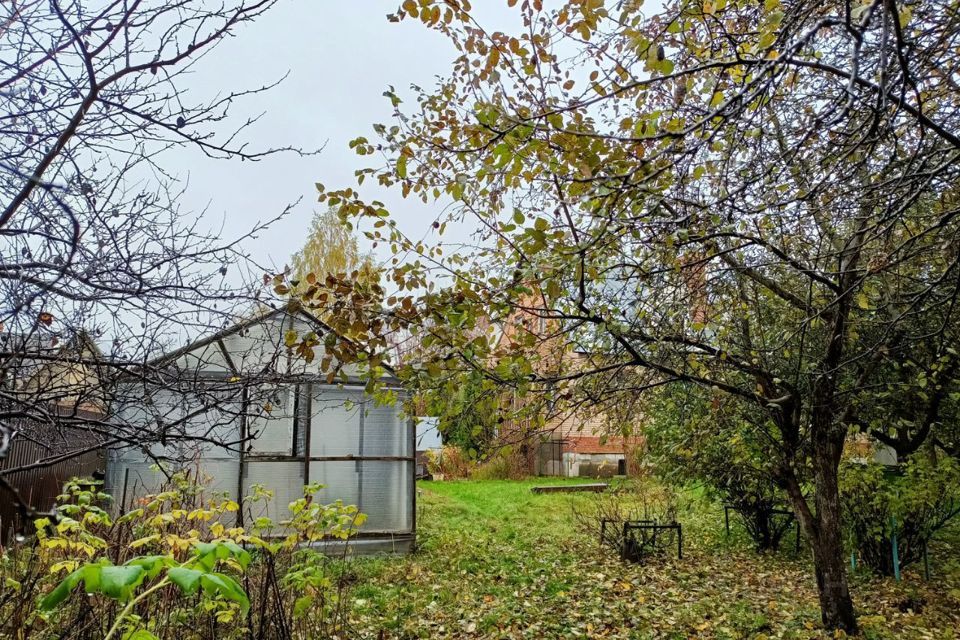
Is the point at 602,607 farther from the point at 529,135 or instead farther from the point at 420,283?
the point at 529,135

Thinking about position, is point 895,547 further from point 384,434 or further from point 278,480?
point 278,480

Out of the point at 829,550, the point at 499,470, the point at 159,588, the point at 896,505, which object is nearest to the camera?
the point at 159,588

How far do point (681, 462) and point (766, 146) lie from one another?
4.65 m

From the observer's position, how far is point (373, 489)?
8.31 metres

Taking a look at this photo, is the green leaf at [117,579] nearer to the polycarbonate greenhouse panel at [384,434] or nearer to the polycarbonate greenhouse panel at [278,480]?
the polycarbonate greenhouse panel at [278,480]

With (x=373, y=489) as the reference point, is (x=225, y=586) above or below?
above

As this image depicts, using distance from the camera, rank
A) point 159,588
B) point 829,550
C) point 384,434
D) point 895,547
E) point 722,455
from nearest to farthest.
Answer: point 159,588 → point 829,550 → point 895,547 → point 722,455 → point 384,434

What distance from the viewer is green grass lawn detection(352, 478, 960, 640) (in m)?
5.22

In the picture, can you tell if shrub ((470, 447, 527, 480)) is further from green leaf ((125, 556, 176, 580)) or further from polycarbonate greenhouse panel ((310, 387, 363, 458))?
green leaf ((125, 556, 176, 580))

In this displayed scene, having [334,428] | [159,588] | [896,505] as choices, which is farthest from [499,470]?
[159,588]

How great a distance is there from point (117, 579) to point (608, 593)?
235 inches

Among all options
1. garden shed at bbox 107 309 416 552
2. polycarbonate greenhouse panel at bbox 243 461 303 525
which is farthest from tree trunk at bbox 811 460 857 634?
polycarbonate greenhouse panel at bbox 243 461 303 525

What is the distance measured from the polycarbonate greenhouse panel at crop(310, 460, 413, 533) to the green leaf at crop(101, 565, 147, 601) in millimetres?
7036

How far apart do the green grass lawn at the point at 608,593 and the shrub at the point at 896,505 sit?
30cm
